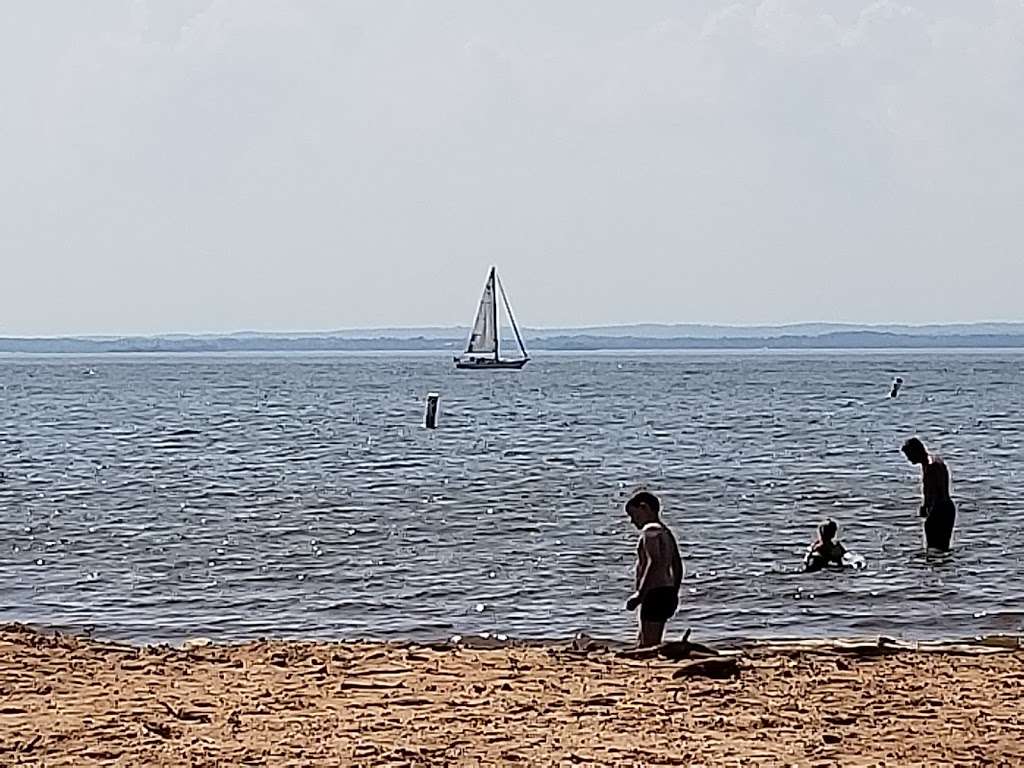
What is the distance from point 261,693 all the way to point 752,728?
3282 millimetres

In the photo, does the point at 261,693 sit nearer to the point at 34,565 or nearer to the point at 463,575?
the point at 463,575

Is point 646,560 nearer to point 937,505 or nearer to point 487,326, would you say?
point 937,505

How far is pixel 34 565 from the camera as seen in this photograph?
2280 cm

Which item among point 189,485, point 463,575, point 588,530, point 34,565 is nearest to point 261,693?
point 463,575

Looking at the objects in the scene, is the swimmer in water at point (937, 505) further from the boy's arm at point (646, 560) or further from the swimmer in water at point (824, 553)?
the boy's arm at point (646, 560)

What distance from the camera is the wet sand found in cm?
903

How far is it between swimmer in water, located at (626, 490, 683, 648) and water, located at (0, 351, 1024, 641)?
3.16 m

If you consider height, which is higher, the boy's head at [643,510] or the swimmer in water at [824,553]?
the boy's head at [643,510]

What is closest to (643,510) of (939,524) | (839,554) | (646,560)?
(646,560)

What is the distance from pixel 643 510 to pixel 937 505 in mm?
10212

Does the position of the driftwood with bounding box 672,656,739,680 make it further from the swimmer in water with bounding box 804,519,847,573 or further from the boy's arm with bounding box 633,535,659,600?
the swimmer in water with bounding box 804,519,847,573

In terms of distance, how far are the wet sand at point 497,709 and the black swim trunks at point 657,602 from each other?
99 centimetres

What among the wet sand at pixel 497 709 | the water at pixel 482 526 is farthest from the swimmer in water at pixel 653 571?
the water at pixel 482 526

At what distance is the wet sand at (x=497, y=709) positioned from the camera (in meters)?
9.03
